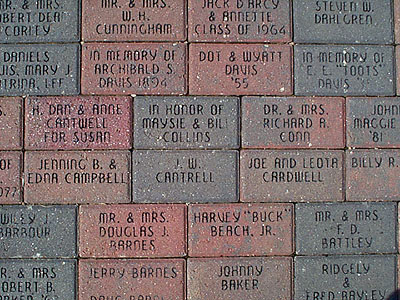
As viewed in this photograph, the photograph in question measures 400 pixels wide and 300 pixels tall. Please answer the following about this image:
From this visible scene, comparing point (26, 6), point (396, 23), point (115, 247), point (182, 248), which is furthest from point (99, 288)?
point (396, 23)

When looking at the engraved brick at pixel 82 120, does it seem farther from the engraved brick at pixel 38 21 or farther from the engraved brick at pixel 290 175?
the engraved brick at pixel 290 175

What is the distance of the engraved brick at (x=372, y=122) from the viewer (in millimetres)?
1532

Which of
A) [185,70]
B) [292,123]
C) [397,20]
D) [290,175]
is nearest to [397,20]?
[397,20]

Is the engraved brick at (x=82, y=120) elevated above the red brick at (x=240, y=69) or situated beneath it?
situated beneath

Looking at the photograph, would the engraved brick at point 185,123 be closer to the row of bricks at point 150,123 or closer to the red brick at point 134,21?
the row of bricks at point 150,123

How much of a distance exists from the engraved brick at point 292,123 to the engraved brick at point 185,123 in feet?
0.21

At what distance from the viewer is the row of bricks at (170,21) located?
4.99ft

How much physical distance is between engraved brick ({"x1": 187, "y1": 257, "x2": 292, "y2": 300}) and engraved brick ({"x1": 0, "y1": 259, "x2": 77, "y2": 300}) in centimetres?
47

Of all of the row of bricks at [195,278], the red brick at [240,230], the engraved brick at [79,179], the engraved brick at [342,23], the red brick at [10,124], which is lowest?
the row of bricks at [195,278]

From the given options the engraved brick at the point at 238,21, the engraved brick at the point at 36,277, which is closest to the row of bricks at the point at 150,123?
the engraved brick at the point at 238,21

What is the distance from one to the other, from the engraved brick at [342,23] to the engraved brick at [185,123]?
410 mm

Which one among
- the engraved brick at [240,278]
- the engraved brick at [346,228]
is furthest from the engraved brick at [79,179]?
the engraved brick at [346,228]

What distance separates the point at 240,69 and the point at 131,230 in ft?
2.47

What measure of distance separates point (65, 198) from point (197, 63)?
73cm
